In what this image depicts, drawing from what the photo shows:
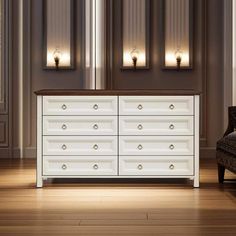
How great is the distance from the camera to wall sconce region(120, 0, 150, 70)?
8.86 metres

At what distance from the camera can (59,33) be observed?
8.90 meters

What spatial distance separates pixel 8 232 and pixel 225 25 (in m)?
5.48

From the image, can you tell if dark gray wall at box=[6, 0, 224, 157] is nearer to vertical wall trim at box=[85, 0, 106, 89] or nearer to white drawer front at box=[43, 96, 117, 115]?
vertical wall trim at box=[85, 0, 106, 89]

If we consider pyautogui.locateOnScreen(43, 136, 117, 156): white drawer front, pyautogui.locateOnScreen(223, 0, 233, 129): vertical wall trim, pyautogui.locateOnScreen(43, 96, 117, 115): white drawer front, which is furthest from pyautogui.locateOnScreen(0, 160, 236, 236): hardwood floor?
pyautogui.locateOnScreen(223, 0, 233, 129): vertical wall trim

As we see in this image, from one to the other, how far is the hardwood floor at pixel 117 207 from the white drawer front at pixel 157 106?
689 mm

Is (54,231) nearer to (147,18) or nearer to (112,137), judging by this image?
(112,137)

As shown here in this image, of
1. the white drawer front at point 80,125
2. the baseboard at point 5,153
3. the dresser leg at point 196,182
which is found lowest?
the dresser leg at point 196,182

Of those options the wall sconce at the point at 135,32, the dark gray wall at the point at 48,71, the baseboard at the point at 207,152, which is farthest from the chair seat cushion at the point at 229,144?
the dark gray wall at the point at 48,71

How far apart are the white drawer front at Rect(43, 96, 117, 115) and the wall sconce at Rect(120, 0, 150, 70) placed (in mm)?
2853

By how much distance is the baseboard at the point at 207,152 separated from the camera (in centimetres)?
891

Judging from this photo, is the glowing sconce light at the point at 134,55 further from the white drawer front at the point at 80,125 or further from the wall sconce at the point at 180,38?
the white drawer front at the point at 80,125

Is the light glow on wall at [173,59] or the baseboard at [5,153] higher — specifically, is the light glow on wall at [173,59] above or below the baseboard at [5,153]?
above

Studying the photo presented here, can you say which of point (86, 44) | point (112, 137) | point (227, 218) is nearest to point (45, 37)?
point (86, 44)

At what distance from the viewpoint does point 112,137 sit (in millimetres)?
6098
